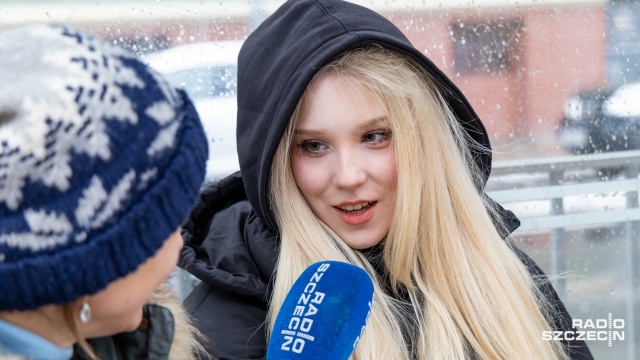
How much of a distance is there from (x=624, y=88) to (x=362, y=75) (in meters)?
1.10

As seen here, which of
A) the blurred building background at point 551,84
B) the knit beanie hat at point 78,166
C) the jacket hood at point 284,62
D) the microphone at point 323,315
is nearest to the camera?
the knit beanie hat at point 78,166

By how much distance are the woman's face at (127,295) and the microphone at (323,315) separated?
20 centimetres

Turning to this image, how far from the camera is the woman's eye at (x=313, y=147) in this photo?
140 cm

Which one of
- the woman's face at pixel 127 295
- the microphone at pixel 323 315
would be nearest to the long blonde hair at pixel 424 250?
the microphone at pixel 323 315

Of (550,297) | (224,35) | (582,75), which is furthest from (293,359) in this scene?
(582,75)

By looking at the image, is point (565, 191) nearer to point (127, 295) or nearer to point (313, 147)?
point (313, 147)

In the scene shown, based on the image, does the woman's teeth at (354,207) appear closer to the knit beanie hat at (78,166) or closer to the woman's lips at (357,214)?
the woman's lips at (357,214)

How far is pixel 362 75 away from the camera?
137cm

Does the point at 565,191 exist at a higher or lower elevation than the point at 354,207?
lower

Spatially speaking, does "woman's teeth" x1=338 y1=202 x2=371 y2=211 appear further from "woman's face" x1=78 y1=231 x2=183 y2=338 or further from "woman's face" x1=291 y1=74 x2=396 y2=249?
"woman's face" x1=78 y1=231 x2=183 y2=338

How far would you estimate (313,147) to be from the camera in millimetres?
1411

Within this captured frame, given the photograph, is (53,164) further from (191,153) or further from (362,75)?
(362,75)

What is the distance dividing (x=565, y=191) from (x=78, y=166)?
1692mm

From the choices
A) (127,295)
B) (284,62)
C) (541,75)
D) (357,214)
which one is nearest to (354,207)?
(357,214)
